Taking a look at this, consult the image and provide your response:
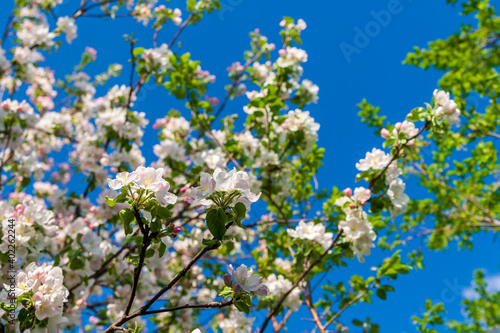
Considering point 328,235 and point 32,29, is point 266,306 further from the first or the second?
point 32,29

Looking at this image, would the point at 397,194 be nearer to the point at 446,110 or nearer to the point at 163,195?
the point at 446,110

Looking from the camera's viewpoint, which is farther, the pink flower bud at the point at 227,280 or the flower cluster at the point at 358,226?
the flower cluster at the point at 358,226

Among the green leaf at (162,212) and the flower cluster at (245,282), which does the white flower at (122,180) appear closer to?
the green leaf at (162,212)

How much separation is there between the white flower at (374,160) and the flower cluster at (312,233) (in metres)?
0.49

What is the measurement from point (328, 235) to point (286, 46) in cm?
189

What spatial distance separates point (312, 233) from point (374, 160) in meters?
0.63

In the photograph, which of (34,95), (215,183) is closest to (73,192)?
(34,95)

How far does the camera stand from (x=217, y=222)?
95 centimetres

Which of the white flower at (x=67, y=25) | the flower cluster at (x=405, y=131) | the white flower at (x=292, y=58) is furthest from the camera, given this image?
the white flower at (x=67, y=25)

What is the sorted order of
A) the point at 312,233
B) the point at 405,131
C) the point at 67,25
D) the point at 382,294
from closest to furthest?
the point at 405,131 < the point at 382,294 < the point at 312,233 < the point at 67,25

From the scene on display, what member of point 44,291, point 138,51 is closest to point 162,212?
point 44,291

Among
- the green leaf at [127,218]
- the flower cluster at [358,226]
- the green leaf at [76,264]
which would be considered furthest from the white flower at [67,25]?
the green leaf at [127,218]

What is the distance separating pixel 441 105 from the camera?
78.7 inches

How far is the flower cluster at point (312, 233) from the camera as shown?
228cm
